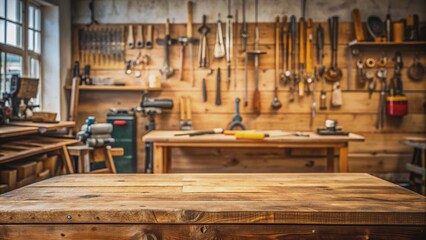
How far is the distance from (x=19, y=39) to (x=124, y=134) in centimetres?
140

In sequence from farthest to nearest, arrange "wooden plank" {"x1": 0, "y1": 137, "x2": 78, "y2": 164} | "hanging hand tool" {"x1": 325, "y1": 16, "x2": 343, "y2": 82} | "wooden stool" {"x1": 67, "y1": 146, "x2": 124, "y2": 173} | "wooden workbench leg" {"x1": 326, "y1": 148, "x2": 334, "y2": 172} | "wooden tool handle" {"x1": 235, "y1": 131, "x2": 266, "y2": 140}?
"hanging hand tool" {"x1": 325, "y1": 16, "x2": 343, "y2": 82} < "wooden workbench leg" {"x1": 326, "y1": 148, "x2": 334, "y2": 172} < "wooden tool handle" {"x1": 235, "y1": 131, "x2": 266, "y2": 140} < "wooden stool" {"x1": 67, "y1": 146, "x2": 124, "y2": 173} < "wooden plank" {"x1": 0, "y1": 137, "x2": 78, "y2": 164}

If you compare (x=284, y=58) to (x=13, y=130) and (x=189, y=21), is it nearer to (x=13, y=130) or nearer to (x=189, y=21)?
(x=189, y=21)

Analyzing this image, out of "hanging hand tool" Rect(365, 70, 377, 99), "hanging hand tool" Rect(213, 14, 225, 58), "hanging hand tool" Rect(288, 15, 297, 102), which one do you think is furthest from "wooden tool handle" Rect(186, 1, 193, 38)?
"hanging hand tool" Rect(365, 70, 377, 99)

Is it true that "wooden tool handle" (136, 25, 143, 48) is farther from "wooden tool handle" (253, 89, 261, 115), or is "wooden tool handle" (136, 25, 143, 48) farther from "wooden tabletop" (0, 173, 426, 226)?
"wooden tabletop" (0, 173, 426, 226)

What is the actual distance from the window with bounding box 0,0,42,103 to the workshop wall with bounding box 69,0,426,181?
520 mm

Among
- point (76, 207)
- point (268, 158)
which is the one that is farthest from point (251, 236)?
point (268, 158)

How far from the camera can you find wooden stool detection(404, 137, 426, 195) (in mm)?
4288

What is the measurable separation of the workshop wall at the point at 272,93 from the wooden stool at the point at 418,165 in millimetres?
284

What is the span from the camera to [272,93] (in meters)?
4.90

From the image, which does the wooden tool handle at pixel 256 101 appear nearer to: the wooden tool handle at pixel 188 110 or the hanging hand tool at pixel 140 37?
the wooden tool handle at pixel 188 110

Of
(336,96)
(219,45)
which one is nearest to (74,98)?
(219,45)

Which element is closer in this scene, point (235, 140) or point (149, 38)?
point (235, 140)

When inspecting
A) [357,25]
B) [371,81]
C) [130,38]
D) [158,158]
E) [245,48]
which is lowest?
[158,158]

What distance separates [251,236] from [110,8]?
13.3 ft
